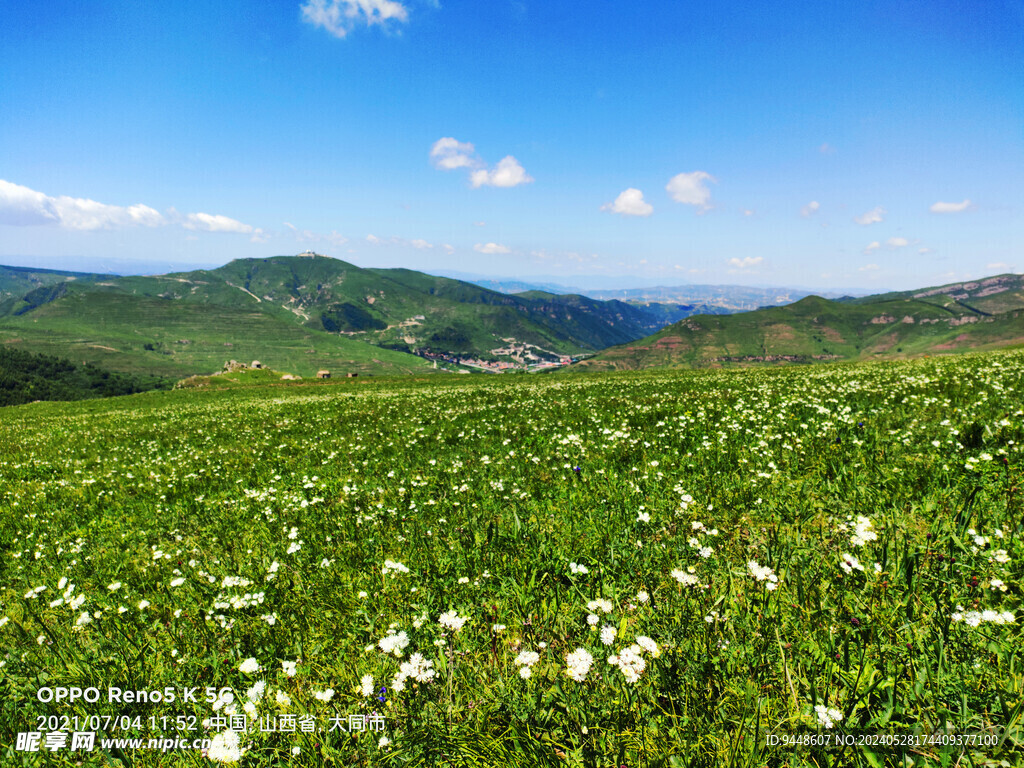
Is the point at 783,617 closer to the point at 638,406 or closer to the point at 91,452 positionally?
the point at 638,406

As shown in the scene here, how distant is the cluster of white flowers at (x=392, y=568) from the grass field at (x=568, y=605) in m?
0.06

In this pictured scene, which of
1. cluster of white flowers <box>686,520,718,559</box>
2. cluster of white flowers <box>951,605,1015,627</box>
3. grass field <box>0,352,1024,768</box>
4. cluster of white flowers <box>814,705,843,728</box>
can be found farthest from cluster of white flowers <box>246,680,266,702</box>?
cluster of white flowers <box>951,605,1015,627</box>

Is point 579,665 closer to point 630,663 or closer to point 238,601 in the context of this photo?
point 630,663

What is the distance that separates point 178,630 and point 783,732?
223 inches

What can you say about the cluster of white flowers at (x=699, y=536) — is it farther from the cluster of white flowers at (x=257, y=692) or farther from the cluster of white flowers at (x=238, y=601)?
the cluster of white flowers at (x=238, y=601)

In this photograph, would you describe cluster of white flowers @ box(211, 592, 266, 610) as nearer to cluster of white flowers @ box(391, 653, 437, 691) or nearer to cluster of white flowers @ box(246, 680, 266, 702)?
cluster of white flowers @ box(246, 680, 266, 702)

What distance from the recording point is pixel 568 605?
13.9ft

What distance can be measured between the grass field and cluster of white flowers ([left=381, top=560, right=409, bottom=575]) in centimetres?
6

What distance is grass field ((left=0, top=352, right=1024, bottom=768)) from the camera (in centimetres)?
274

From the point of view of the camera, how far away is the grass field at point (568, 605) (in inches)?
108

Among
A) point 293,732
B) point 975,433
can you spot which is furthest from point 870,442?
point 293,732

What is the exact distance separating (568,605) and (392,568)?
2.27 meters

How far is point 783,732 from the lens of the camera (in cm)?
259

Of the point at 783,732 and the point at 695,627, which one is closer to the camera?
the point at 783,732
